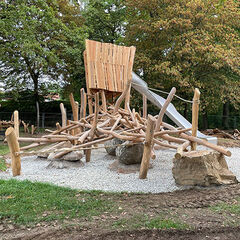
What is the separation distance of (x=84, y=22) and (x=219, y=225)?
49.2ft

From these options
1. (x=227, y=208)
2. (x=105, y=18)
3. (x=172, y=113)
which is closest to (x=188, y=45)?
(x=172, y=113)

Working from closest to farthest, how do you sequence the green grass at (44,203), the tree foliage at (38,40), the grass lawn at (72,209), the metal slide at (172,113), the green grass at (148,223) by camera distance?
the green grass at (148,223) → the grass lawn at (72,209) → the green grass at (44,203) → the metal slide at (172,113) → the tree foliage at (38,40)

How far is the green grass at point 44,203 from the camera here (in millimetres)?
3166

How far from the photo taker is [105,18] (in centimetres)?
1571

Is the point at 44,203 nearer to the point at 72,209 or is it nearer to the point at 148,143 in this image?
the point at 72,209

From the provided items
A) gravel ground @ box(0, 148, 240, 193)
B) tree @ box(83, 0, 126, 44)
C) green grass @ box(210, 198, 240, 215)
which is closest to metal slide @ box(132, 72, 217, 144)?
gravel ground @ box(0, 148, 240, 193)

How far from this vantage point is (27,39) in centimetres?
995

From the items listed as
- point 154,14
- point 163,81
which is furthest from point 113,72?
point 154,14

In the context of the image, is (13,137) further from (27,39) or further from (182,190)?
(27,39)

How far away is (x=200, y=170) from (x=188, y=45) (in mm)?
8859

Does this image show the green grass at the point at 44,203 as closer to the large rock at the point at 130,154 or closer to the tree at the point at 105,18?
the large rock at the point at 130,154

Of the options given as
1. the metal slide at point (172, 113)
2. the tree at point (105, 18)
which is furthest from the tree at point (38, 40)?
the metal slide at point (172, 113)

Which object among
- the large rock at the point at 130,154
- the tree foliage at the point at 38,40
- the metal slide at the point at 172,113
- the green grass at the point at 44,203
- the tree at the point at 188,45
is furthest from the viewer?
the tree at the point at 188,45

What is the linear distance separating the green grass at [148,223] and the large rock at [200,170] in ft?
4.52
